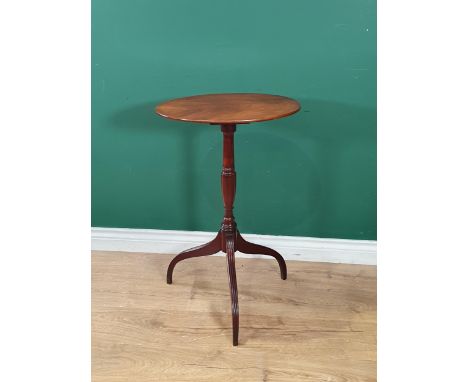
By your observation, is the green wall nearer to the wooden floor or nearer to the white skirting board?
the white skirting board

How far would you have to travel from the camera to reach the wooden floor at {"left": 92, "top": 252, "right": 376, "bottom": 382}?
1857 mm

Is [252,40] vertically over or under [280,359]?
over

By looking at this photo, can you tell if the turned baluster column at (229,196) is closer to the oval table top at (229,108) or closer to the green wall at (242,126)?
the oval table top at (229,108)

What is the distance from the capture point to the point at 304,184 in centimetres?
254

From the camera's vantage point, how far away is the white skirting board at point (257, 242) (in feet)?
8.46

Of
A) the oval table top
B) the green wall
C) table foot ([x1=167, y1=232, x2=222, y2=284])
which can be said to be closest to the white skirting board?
the green wall

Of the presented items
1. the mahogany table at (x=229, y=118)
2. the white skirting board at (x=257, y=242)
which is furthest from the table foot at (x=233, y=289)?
the white skirting board at (x=257, y=242)

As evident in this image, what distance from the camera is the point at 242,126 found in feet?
8.18

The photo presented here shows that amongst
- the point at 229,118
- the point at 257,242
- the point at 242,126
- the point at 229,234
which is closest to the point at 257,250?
the point at 229,234

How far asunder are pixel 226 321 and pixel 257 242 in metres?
0.56

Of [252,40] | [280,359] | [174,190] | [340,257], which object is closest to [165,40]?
[252,40]
